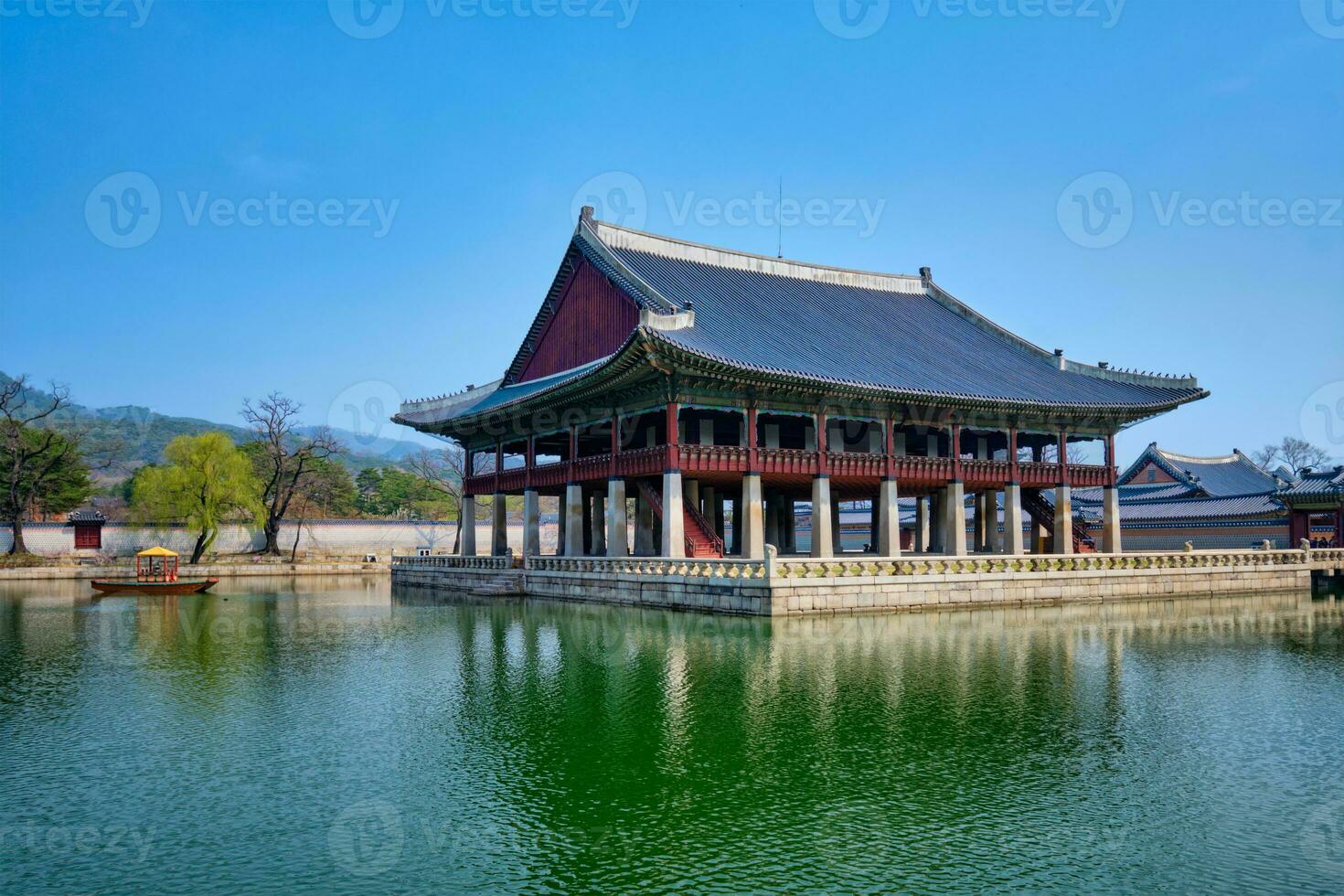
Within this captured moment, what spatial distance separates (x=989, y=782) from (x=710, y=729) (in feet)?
14.5

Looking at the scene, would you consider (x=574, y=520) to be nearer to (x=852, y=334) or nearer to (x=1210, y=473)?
(x=852, y=334)

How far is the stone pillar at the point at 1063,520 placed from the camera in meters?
45.9

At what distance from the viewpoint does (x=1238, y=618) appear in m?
30.9

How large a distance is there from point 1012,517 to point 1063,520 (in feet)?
12.4

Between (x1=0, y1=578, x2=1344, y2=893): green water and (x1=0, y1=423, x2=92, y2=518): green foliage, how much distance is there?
50635 millimetres

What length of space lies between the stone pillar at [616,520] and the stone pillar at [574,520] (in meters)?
3.27

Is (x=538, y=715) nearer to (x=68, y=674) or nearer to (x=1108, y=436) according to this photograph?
(x=68, y=674)

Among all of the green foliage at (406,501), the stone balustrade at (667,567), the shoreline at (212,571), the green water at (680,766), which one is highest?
the green foliage at (406,501)

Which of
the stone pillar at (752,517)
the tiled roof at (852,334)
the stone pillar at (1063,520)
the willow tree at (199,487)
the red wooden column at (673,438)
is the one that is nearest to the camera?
the red wooden column at (673,438)

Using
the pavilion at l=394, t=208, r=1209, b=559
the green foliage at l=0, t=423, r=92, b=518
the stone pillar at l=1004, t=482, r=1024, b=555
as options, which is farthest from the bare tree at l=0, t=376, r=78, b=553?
the stone pillar at l=1004, t=482, r=1024, b=555

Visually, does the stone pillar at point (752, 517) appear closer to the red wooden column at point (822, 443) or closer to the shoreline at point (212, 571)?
the red wooden column at point (822, 443)

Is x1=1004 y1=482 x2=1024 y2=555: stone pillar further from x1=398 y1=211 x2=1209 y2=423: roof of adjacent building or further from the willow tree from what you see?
the willow tree

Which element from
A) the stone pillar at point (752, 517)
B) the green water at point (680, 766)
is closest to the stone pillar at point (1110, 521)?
the stone pillar at point (752, 517)

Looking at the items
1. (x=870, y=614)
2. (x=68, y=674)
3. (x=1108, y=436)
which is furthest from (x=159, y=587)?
(x=1108, y=436)
